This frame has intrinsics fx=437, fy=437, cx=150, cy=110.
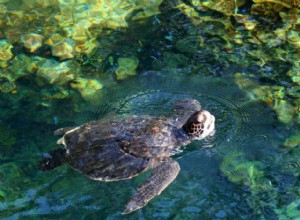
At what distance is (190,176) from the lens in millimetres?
5086

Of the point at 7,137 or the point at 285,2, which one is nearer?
the point at 7,137

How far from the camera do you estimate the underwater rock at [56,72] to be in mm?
6574

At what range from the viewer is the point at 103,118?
19.1ft

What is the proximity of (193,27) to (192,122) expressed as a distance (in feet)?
8.46

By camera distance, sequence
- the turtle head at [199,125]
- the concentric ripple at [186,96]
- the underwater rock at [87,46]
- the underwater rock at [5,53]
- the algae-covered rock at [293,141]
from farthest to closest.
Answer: the underwater rock at [87,46]
the underwater rock at [5,53]
the concentric ripple at [186,96]
the algae-covered rock at [293,141]
the turtle head at [199,125]

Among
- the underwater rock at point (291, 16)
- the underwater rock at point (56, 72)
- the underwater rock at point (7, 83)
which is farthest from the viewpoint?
the underwater rock at point (291, 16)

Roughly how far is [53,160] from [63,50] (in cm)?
249

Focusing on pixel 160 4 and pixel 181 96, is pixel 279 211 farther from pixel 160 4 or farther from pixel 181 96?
pixel 160 4

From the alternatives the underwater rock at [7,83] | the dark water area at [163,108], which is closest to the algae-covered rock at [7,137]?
the dark water area at [163,108]

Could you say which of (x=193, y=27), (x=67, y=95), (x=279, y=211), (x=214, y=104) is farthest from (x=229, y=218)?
(x=193, y=27)

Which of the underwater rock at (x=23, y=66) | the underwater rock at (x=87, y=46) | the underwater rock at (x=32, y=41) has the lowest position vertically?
the underwater rock at (x=23, y=66)

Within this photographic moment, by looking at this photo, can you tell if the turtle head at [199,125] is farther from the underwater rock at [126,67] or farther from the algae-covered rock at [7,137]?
the algae-covered rock at [7,137]

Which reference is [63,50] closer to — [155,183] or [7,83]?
[7,83]

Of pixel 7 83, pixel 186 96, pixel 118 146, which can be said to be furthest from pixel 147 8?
pixel 118 146
